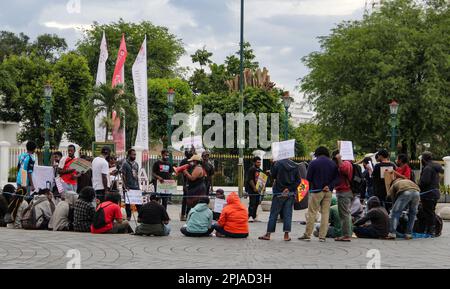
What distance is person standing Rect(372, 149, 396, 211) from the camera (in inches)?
607

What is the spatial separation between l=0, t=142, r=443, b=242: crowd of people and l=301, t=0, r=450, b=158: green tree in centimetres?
2286

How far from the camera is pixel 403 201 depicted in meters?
14.5

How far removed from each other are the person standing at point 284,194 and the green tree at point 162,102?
152ft

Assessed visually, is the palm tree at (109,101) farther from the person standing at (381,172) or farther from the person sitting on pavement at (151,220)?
the person sitting on pavement at (151,220)

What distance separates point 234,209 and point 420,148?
116 ft

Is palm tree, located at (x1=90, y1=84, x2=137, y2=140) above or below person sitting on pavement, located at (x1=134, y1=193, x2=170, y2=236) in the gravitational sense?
above

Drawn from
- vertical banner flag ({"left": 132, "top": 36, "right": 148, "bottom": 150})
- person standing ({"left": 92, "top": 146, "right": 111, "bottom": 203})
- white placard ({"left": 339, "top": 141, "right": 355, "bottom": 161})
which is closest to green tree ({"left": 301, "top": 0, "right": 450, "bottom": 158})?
vertical banner flag ({"left": 132, "top": 36, "right": 148, "bottom": 150})

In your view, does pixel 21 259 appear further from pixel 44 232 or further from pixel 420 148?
pixel 420 148

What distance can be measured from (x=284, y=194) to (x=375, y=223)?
2097 millimetres

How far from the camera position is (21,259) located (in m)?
10.5

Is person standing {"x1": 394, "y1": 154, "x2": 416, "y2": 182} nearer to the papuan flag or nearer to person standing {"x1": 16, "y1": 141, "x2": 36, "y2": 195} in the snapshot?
person standing {"x1": 16, "y1": 141, "x2": 36, "y2": 195}

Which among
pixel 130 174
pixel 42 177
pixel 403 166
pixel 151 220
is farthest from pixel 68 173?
pixel 403 166

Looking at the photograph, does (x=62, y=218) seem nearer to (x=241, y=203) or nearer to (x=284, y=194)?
(x=241, y=203)
